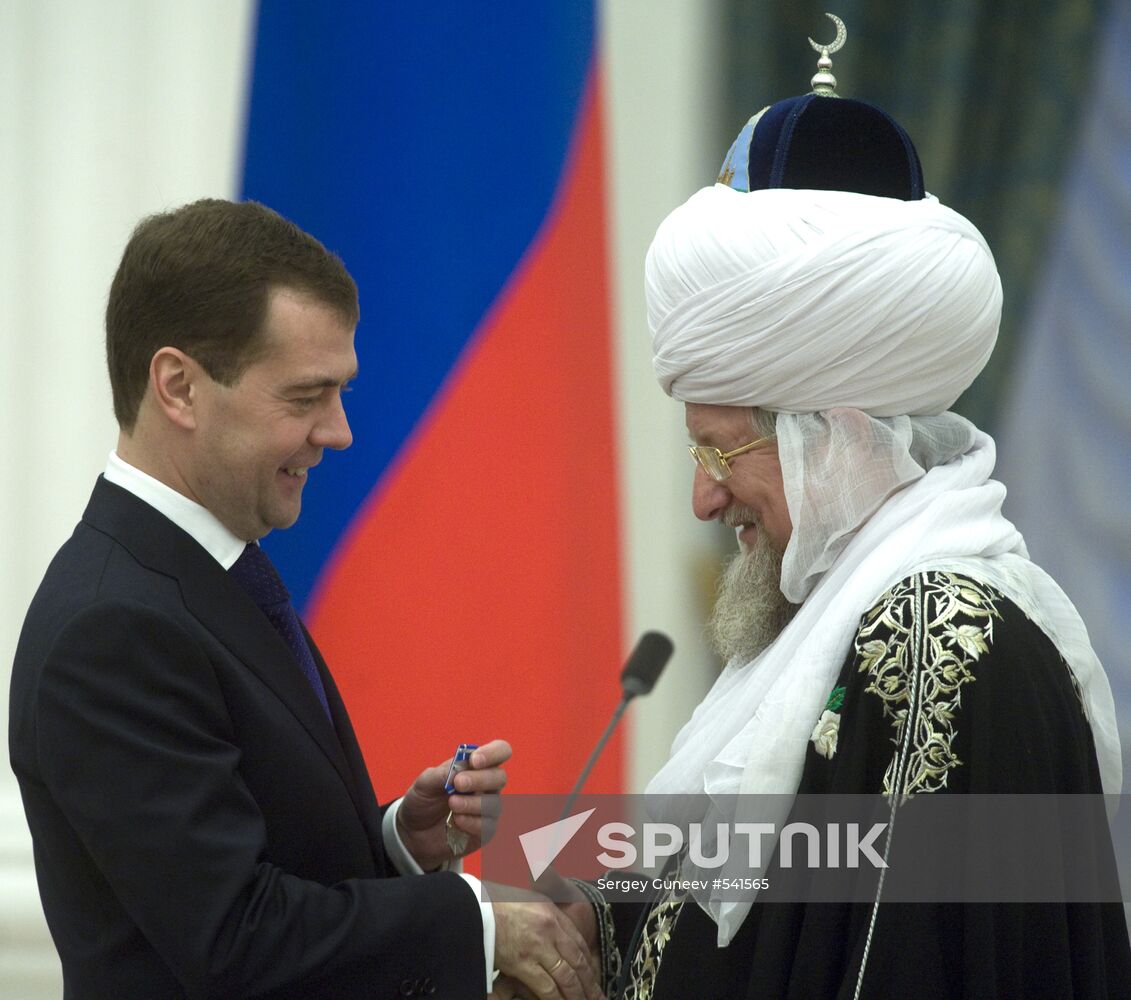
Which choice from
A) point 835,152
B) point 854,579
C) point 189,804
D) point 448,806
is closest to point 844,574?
point 854,579

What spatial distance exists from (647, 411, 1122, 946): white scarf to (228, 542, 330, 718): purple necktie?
538mm

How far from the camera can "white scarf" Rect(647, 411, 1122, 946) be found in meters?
1.71

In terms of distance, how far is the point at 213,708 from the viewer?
5.68 ft

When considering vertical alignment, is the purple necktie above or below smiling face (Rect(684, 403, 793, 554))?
below

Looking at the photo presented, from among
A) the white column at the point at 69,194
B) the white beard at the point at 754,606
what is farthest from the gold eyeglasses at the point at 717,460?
the white column at the point at 69,194

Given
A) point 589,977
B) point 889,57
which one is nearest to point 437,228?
point 889,57

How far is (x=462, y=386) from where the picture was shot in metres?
3.50

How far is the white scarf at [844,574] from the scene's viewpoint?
171 centimetres

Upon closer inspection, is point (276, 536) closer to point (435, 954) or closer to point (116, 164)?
point (116, 164)

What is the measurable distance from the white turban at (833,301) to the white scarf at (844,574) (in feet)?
0.20

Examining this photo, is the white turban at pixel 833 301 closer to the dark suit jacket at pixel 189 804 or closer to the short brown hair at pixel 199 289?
the short brown hair at pixel 199 289

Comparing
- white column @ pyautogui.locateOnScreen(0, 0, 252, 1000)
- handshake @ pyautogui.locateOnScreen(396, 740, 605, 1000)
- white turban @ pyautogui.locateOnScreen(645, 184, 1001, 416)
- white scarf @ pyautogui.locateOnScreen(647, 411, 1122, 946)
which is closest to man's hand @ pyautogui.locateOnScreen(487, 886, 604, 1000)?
handshake @ pyautogui.locateOnScreen(396, 740, 605, 1000)

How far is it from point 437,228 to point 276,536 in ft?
2.88

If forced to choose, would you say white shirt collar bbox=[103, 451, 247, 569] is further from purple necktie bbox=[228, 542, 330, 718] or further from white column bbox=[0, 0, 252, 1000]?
white column bbox=[0, 0, 252, 1000]
